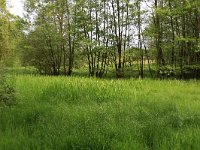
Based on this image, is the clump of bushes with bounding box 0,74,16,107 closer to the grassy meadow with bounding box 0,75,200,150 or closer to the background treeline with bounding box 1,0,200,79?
the grassy meadow with bounding box 0,75,200,150

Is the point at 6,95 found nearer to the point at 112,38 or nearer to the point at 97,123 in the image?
the point at 97,123

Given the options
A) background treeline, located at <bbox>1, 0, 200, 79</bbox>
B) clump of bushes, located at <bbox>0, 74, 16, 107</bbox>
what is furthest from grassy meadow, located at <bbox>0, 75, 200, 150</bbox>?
background treeline, located at <bbox>1, 0, 200, 79</bbox>

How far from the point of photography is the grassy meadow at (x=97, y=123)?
6242 millimetres

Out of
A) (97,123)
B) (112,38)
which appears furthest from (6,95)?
(112,38)

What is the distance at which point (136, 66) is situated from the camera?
30703mm

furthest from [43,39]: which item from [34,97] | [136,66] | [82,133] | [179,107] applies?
[82,133]

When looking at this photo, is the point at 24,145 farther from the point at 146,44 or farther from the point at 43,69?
the point at 43,69

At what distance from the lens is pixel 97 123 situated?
7242 millimetres

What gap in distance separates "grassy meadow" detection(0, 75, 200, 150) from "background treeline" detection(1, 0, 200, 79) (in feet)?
42.6

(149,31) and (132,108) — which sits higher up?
(149,31)

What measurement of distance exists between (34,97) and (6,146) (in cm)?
463

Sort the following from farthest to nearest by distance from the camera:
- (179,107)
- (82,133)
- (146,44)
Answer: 1. (146,44)
2. (179,107)
3. (82,133)

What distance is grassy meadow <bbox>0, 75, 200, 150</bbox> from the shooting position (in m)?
6.24

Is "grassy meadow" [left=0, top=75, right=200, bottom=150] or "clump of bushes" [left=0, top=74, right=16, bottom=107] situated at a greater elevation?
"clump of bushes" [left=0, top=74, right=16, bottom=107]
